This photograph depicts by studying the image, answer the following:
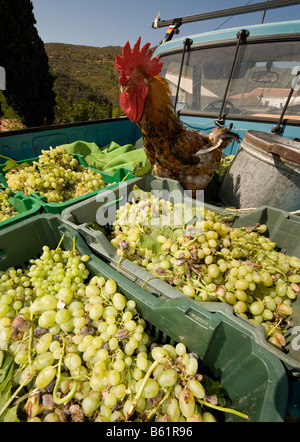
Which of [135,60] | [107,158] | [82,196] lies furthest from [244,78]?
[82,196]

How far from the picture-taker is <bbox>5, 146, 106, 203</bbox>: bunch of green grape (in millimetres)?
1638

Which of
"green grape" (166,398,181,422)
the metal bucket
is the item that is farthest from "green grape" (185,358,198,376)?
the metal bucket

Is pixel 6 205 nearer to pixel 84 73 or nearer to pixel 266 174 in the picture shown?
pixel 266 174

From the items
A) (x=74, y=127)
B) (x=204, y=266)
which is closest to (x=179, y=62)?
(x=74, y=127)

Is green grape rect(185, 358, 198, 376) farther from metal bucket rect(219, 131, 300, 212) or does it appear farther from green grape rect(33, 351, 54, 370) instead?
metal bucket rect(219, 131, 300, 212)

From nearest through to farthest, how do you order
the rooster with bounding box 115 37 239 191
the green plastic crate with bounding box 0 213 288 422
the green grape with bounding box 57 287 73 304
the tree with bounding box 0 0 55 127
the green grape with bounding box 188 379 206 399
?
1. the green plastic crate with bounding box 0 213 288 422
2. the green grape with bounding box 188 379 206 399
3. the green grape with bounding box 57 287 73 304
4. the rooster with bounding box 115 37 239 191
5. the tree with bounding box 0 0 55 127

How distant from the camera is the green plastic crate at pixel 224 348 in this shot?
22.3 inches

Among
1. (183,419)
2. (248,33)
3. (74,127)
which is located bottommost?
(183,419)

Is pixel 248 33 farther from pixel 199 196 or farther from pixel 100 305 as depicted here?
pixel 100 305

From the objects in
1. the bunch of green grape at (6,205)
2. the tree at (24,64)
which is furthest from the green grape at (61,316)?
the tree at (24,64)

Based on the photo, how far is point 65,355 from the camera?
0.81 meters

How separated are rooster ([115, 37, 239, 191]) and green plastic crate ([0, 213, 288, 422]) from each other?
1.42 metres

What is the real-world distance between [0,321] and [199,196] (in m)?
1.90

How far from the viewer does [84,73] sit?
2611cm
